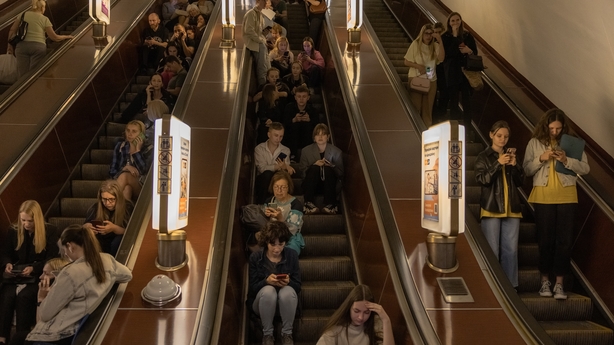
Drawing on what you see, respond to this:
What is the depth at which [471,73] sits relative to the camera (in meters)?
8.47

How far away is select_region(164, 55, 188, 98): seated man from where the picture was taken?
907cm

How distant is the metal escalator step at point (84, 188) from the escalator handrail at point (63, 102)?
646 mm

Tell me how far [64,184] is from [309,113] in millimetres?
2839

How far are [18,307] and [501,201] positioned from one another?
3833mm

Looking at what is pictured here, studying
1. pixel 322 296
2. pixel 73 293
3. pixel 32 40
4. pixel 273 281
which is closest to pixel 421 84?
pixel 322 296

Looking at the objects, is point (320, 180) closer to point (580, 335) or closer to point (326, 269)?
point (326, 269)

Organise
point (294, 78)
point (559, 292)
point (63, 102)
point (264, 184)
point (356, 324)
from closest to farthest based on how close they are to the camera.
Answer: point (356, 324) < point (559, 292) < point (264, 184) < point (63, 102) < point (294, 78)

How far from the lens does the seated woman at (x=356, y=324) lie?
4.42m

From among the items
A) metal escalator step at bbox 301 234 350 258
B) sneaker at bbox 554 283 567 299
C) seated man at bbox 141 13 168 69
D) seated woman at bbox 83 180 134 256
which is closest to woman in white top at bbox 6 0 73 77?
seated man at bbox 141 13 168 69

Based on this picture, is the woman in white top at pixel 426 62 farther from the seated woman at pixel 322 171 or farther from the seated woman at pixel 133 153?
the seated woman at pixel 133 153

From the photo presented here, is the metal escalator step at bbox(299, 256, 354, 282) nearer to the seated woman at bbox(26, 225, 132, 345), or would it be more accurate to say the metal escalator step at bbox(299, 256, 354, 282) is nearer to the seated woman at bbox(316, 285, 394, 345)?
the seated woman at bbox(316, 285, 394, 345)

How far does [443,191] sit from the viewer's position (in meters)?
4.73

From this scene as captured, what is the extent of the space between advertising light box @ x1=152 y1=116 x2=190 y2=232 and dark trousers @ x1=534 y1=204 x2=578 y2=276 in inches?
120

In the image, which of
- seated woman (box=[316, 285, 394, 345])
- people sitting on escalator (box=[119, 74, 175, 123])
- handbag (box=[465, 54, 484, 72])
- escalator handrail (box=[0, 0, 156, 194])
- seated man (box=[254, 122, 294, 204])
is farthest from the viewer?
people sitting on escalator (box=[119, 74, 175, 123])
